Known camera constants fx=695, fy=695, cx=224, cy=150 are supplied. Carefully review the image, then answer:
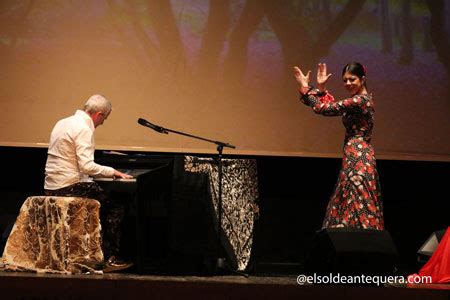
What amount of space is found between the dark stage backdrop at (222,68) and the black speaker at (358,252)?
6.05 feet

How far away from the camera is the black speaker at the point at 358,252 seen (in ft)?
13.5

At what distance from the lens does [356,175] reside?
441 centimetres

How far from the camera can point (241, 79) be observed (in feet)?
19.7

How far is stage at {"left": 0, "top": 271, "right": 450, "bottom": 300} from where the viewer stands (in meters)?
3.92

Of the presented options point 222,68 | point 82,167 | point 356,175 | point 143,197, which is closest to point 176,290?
point 143,197

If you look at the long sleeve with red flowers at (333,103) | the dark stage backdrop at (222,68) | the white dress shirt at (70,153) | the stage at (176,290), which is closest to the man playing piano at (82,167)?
the white dress shirt at (70,153)

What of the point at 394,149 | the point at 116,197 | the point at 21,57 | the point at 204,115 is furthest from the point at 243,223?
the point at 21,57

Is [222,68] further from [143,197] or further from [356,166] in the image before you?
[356,166]

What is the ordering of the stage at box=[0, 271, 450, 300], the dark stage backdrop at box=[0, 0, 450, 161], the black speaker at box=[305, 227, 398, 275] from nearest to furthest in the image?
the stage at box=[0, 271, 450, 300] < the black speaker at box=[305, 227, 398, 275] < the dark stage backdrop at box=[0, 0, 450, 161]

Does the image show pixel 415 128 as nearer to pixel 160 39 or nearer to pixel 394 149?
pixel 394 149

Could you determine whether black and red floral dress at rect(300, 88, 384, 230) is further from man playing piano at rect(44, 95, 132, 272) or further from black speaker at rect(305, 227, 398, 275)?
man playing piano at rect(44, 95, 132, 272)

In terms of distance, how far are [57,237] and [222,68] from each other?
7.09ft

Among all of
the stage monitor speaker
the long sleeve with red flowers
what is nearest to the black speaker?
the long sleeve with red flowers

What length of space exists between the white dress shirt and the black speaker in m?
1.62
